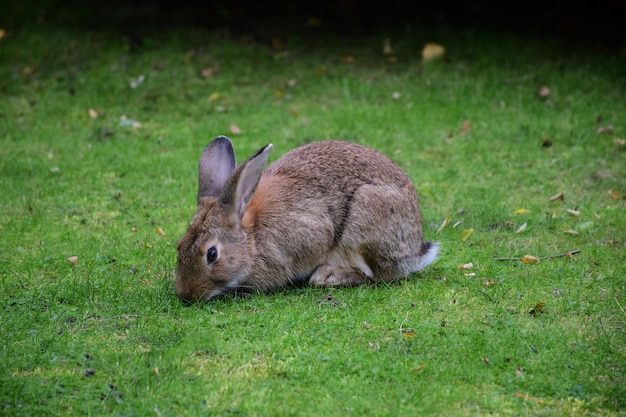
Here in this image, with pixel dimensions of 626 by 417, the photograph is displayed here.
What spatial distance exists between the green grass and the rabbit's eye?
1.24 feet

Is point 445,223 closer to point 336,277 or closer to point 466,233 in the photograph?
point 466,233

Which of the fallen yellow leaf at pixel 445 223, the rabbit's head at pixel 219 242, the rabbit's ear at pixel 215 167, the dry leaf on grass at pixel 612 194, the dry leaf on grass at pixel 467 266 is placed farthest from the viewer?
the dry leaf on grass at pixel 612 194

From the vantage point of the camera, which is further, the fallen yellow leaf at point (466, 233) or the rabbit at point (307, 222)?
the fallen yellow leaf at point (466, 233)

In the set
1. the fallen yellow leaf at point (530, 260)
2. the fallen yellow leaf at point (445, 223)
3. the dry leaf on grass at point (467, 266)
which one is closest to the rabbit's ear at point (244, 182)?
the dry leaf on grass at point (467, 266)

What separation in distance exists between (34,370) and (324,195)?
2.64 metres

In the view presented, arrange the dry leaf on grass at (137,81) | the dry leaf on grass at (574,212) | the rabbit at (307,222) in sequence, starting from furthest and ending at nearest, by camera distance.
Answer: the dry leaf on grass at (137,81) < the dry leaf on grass at (574,212) < the rabbit at (307,222)

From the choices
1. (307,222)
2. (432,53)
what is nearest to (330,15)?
(432,53)

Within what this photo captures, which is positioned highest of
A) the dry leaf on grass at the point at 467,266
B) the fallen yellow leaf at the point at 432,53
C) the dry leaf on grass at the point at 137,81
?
the fallen yellow leaf at the point at 432,53

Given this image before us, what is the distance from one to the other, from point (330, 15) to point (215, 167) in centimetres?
785

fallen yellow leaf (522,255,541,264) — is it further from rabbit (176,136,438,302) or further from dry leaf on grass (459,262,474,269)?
rabbit (176,136,438,302)

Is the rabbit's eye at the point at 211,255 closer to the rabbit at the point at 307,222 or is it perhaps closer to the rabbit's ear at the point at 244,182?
the rabbit at the point at 307,222

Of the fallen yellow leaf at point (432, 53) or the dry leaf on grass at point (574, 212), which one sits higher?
the fallen yellow leaf at point (432, 53)

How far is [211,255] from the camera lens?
20.4ft

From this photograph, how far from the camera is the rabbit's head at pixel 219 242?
6.12 meters
